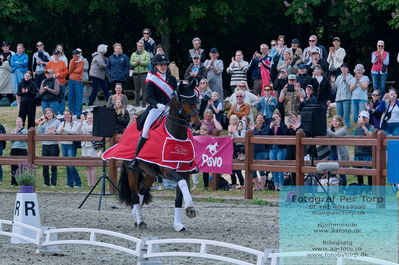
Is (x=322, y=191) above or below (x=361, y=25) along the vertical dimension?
below

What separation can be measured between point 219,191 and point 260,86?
6.72 metres

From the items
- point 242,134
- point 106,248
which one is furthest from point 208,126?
point 106,248

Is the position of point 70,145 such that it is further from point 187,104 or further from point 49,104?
point 187,104

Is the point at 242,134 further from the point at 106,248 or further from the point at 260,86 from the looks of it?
the point at 106,248

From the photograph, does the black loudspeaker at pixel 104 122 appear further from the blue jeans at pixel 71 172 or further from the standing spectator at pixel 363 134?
the standing spectator at pixel 363 134

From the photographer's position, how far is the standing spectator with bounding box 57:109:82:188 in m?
25.0

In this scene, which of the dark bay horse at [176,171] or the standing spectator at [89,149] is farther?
the standing spectator at [89,149]

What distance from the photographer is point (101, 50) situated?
99.1ft

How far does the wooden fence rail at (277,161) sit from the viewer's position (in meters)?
20.3

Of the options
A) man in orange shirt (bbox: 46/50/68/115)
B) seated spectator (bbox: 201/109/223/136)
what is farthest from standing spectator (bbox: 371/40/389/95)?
man in orange shirt (bbox: 46/50/68/115)

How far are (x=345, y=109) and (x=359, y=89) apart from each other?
2.34 feet

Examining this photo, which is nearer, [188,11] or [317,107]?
[317,107]

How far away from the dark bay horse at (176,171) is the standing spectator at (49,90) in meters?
10.8

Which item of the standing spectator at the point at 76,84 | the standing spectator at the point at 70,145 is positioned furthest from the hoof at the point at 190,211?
the standing spectator at the point at 76,84
